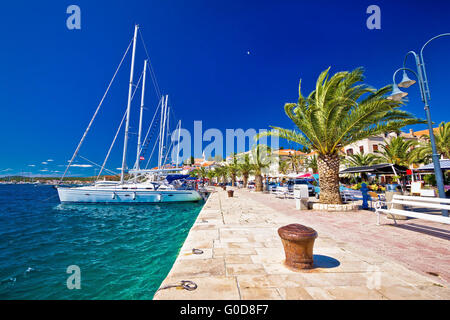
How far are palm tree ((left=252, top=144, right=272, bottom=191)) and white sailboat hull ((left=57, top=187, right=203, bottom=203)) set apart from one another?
1133cm

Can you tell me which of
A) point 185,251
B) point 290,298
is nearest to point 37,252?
point 185,251

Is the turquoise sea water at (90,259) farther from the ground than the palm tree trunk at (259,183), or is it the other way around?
the palm tree trunk at (259,183)

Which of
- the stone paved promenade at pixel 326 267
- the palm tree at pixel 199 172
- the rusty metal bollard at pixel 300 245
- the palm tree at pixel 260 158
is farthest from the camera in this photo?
the palm tree at pixel 199 172

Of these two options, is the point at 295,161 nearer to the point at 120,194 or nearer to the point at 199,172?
the point at 199,172

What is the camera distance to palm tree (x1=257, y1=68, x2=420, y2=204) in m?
9.36

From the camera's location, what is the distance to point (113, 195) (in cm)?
1862

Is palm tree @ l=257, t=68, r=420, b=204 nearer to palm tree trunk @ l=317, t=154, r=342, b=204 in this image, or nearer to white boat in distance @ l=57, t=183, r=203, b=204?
palm tree trunk @ l=317, t=154, r=342, b=204

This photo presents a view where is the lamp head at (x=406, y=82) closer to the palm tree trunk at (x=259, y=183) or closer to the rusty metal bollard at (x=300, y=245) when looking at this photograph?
the rusty metal bollard at (x=300, y=245)

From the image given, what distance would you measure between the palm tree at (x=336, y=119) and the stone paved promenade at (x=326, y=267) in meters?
4.76

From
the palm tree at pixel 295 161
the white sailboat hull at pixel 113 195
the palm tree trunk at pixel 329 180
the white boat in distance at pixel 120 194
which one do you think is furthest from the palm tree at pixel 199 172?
the palm tree trunk at pixel 329 180

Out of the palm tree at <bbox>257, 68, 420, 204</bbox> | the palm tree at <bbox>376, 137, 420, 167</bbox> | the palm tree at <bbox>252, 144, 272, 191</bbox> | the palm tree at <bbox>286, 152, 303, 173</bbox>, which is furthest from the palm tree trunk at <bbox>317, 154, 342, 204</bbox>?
the palm tree at <bbox>286, 152, 303, 173</bbox>

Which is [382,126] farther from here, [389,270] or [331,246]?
[389,270]

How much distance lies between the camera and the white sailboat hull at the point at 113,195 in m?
18.7

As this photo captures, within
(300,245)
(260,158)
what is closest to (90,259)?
(300,245)
